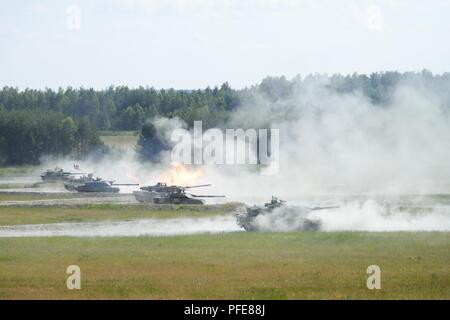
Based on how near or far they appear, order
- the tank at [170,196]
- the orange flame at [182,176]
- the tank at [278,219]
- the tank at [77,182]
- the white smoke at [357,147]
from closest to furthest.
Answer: the tank at [278,219]
the tank at [170,196]
the orange flame at [182,176]
the white smoke at [357,147]
the tank at [77,182]

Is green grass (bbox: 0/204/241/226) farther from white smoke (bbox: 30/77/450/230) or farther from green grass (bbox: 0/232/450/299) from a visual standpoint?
green grass (bbox: 0/232/450/299)

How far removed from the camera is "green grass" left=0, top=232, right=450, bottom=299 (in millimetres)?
33531

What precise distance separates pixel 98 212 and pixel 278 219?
21.5 m

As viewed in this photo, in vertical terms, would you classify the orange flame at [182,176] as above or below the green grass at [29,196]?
above

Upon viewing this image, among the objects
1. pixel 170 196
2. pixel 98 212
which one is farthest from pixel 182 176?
pixel 98 212

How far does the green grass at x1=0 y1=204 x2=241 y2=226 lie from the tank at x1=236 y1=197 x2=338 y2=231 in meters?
13.3

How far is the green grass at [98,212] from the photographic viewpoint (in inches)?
A: 2734

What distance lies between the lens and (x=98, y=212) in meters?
76.5

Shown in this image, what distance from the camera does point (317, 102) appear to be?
106375 millimetres

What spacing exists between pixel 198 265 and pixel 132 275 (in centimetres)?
410

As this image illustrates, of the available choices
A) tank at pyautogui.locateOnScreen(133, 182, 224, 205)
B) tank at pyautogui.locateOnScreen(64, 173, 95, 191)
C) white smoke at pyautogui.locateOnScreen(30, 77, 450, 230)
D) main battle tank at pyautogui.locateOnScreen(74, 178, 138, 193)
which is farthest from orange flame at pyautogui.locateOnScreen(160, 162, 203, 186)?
tank at pyautogui.locateOnScreen(133, 182, 224, 205)

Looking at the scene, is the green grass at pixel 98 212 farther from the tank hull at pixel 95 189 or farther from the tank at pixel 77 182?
the tank at pixel 77 182

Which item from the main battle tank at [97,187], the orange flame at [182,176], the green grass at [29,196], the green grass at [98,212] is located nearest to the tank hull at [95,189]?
the main battle tank at [97,187]

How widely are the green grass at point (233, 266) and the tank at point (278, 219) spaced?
12.7 ft
